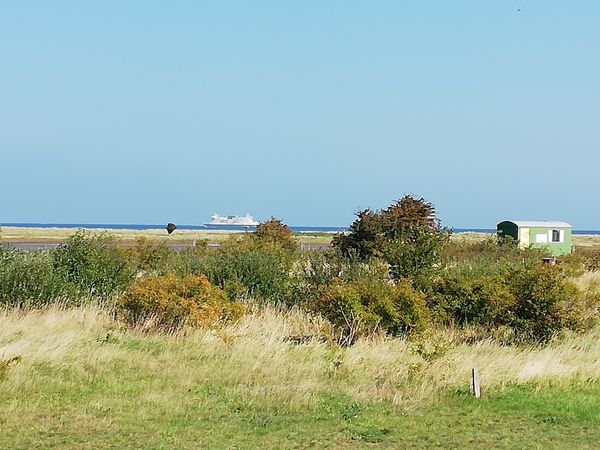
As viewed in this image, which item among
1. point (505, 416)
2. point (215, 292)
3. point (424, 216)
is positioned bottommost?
point (505, 416)

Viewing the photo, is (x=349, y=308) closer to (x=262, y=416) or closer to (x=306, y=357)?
(x=306, y=357)

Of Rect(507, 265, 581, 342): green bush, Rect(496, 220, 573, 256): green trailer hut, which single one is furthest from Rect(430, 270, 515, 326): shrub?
Rect(496, 220, 573, 256): green trailer hut

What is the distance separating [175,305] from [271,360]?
11.8ft

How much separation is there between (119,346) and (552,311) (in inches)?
342

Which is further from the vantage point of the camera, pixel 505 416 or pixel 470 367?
pixel 470 367

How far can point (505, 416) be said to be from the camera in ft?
34.8

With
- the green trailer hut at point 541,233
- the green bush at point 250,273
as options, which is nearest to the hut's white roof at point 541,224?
the green trailer hut at point 541,233

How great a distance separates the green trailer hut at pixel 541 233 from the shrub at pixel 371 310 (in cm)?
2879

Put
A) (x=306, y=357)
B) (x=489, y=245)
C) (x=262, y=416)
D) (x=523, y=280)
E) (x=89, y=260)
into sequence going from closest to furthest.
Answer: (x=262, y=416) → (x=306, y=357) → (x=523, y=280) → (x=89, y=260) → (x=489, y=245)

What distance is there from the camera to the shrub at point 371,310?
16.1 metres

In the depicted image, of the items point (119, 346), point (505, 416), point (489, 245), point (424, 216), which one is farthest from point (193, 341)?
point (489, 245)

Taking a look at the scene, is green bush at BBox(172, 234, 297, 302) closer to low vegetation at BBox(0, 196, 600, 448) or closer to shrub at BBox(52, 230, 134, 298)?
low vegetation at BBox(0, 196, 600, 448)

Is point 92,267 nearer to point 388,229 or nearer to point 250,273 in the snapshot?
point 250,273

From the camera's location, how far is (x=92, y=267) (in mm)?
20531
